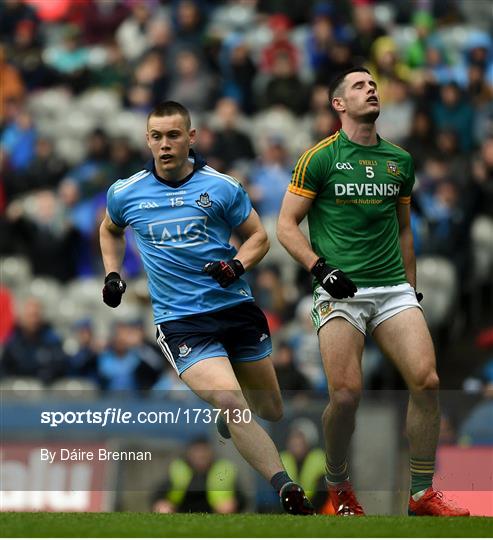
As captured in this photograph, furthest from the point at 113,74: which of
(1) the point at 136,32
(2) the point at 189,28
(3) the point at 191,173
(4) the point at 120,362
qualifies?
(3) the point at 191,173

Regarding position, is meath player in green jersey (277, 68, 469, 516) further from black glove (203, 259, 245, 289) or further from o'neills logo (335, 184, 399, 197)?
black glove (203, 259, 245, 289)

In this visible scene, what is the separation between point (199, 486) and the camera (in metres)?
8.80

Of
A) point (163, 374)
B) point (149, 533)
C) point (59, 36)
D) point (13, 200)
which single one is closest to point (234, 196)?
point (149, 533)

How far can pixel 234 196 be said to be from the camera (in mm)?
8242

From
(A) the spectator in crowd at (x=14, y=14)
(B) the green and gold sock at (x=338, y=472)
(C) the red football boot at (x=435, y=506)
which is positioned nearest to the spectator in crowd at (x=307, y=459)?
(B) the green and gold sock at (x=338, y=472)

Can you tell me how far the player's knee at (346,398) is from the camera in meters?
7.99

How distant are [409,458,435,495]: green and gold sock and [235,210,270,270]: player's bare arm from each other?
1408 mm

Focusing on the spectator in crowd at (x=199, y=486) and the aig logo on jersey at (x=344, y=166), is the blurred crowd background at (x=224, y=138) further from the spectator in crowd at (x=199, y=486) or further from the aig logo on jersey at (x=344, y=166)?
the aig logo on jersey at (x=344, y=166)

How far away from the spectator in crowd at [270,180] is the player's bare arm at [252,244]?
236 inches

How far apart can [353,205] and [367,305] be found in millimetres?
552

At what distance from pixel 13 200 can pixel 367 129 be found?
7.91 m

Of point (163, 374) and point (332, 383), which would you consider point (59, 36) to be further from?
point (332, 383)

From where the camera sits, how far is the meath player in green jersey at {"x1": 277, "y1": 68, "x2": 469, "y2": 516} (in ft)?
26.2

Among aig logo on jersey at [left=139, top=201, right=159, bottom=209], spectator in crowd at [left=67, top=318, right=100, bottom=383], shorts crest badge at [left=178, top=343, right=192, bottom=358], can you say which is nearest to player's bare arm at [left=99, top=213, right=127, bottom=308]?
aig logo on jersey at [left=139, top=201, right=159, bottom=209]
